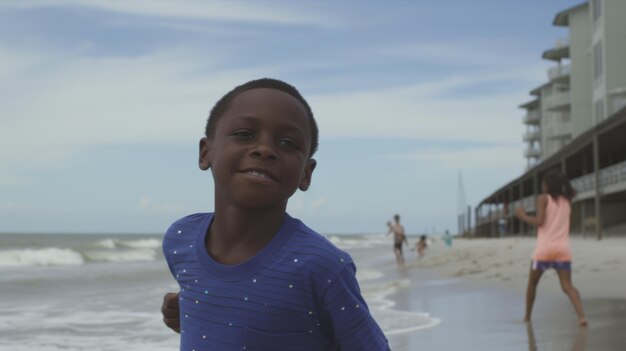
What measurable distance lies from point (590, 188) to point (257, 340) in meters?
31.7

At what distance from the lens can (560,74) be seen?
58.5 m

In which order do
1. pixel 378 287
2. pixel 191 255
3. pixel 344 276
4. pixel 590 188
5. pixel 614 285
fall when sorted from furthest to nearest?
1. pixel 590 188
2. pixel 378 287
3. pixel 614 285
4. pixel 191 255
5. pixel 344 276

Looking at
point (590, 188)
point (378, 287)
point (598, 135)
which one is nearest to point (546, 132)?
point (590, 188)

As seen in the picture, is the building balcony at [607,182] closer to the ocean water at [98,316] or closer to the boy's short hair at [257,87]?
the ocean water at [98,316]

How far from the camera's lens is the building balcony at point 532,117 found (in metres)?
74.2

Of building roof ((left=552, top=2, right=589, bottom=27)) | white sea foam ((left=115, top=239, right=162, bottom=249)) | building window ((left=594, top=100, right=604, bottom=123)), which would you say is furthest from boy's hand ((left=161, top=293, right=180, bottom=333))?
white sea foam ((left=115, top=239, right=162, bottom=249))

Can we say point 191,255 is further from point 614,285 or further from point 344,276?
point 614,285

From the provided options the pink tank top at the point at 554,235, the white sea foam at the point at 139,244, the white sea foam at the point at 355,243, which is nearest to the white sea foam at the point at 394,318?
the pink tank top at the point at 554,235

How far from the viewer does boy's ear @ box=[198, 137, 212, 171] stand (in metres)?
1.87

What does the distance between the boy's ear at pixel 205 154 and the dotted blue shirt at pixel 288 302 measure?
0.84 ft

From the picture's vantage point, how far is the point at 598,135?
27.5 meters

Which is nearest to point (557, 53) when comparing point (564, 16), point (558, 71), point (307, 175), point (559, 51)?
point (559, 51)

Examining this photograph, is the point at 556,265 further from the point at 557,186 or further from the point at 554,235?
the point at 557,186

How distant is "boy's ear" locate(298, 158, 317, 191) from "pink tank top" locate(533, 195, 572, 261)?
6138 mm
